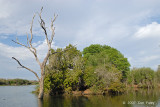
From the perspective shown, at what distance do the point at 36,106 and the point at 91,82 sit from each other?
17124 millimetres

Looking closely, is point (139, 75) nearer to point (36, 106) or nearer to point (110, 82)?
point (110, 82)

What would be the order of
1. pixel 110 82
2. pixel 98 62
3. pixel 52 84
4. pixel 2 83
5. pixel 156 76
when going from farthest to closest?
pixel 2 83, pixel 156 76, pixel 98 62, pixel 110 82, pixel 52 84

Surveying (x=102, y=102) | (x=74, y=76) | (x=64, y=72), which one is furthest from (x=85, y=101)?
(x=64, y=72)

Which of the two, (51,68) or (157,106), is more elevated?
(51,68)

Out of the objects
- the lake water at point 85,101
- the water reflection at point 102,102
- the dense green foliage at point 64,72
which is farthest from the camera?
the dense green foliage at point 64,72

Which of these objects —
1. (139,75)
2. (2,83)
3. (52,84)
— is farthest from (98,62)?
(2,83)

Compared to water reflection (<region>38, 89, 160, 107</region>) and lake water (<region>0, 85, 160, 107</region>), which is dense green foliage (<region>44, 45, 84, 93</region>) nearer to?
lake water (<region>0, 85, 160, 107</region>)

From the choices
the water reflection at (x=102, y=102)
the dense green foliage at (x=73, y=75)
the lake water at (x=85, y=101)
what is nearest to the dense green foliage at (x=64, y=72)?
the dense green foliage at (x=73, y=75)

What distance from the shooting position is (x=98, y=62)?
149 ft

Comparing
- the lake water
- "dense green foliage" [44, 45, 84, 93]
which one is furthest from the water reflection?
"dense green foliage" [44, 45, 84, 93]

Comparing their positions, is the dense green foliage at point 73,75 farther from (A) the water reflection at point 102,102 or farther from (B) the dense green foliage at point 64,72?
(A) the water reflection at point 102,102

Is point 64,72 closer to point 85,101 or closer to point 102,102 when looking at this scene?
point 85,101

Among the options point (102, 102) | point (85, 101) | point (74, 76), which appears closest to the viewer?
point (102, 102)

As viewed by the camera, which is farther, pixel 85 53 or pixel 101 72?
pixel 85 53
